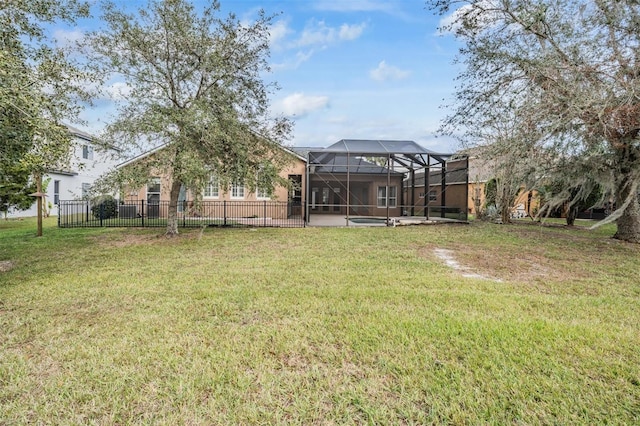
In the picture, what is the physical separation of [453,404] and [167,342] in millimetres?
2516

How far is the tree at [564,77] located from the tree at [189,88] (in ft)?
19.1

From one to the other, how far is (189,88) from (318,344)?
9.18 metres

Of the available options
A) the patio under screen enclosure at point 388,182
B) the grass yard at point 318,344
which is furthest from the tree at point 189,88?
the patio under screen enclosure at point 388,182

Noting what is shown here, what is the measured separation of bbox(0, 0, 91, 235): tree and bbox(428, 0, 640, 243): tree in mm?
8620

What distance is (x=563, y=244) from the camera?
29.9ft

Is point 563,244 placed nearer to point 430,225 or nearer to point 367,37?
point 430,225

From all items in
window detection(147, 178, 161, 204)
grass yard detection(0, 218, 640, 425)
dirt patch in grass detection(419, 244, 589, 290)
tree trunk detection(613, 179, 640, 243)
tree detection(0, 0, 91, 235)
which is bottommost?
grass yard detection(0, 218, 640, 425)

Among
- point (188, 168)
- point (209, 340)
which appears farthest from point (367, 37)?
point (209, 340)

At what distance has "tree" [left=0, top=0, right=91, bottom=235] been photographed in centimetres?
433

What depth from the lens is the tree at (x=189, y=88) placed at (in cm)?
846

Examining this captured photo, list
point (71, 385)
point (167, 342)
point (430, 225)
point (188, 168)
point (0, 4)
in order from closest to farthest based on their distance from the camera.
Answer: point (71, 385)
point (167, 342)
point (0, 4)
point (188, 168)
point (430, 225)

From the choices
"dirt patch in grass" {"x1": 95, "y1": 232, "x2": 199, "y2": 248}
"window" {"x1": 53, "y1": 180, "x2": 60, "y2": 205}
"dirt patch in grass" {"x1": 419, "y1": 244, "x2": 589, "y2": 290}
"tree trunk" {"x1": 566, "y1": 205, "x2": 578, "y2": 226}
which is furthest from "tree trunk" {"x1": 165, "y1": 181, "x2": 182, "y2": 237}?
"tree trunk" {"x1": 566, "y1": 205, "x2": 578, "y2": 226}

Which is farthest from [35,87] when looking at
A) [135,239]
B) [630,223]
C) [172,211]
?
[630,223]

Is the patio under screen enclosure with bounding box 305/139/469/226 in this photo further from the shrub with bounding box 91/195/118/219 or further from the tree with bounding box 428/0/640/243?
the shrub with bounding box 91/195/118/219
